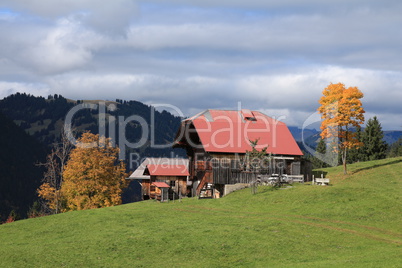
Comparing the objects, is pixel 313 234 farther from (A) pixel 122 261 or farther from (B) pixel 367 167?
(B) pixel 367 167

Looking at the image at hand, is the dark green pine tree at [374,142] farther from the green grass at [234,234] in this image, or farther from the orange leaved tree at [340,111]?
the green grass at [234,234]

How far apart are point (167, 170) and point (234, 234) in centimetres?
4384

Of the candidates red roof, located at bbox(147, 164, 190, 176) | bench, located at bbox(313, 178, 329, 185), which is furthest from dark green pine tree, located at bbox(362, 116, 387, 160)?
bench, located at bbox(313, 178, 329, 185)

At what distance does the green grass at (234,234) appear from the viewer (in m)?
28.2

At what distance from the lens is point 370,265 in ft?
76.6

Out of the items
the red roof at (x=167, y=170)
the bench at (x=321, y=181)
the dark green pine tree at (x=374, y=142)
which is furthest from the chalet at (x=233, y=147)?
the dark green pine tree at (x=374, y=142)

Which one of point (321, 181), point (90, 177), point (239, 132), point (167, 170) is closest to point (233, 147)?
point (239, 132)

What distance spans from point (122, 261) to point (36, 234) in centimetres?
1538

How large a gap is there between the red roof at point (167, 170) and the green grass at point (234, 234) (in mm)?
24384

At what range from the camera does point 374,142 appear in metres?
113

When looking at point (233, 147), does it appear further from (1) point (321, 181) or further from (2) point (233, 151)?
(1) point (321, 181)

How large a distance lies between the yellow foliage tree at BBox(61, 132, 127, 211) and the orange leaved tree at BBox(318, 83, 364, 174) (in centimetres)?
3193

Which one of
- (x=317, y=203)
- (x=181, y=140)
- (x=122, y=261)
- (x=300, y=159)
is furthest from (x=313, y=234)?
(x=181, y=140)

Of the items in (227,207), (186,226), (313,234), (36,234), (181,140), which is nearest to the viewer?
(313,234)
